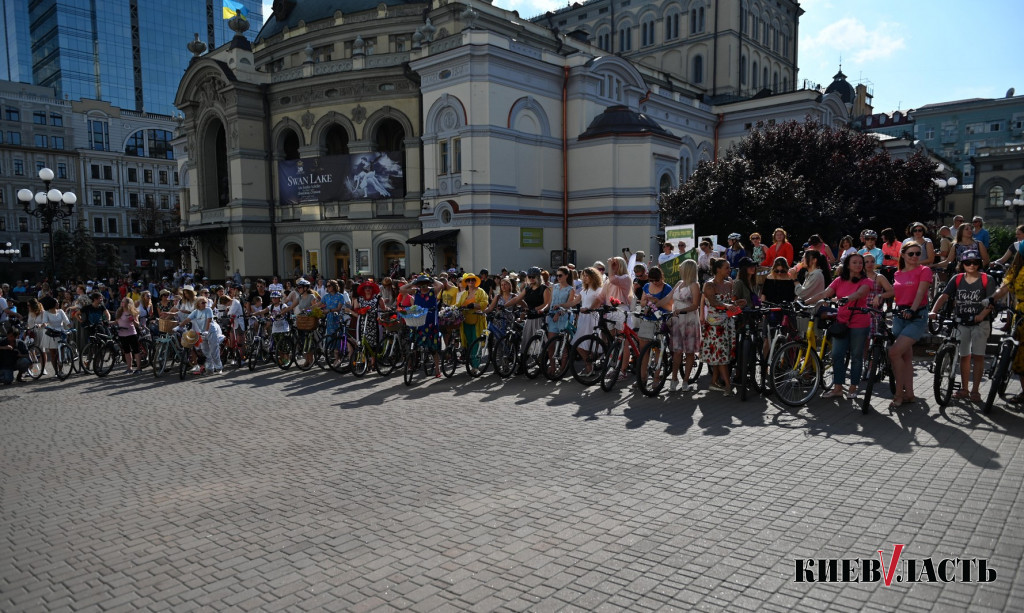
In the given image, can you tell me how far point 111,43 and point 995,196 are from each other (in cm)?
12204

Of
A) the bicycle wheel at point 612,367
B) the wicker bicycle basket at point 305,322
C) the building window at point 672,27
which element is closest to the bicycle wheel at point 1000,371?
the bicycle wheel at point 612,367

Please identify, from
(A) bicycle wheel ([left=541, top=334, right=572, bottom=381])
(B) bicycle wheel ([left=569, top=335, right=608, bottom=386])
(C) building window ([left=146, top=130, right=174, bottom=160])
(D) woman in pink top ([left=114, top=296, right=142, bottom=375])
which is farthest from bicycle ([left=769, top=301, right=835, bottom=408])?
(C) building window ([left=146, top=130, right=174, bottom=160])

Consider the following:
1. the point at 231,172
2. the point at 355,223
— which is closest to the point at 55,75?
the point at 231,172

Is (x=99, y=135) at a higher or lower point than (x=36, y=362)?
higher

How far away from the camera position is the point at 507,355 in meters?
11.2

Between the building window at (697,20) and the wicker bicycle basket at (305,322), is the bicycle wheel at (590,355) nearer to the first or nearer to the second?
the wicker bicycle basket at (305,322)

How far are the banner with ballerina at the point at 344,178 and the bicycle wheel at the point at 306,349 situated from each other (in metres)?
22.7

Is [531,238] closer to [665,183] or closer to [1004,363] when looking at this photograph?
[665,183]

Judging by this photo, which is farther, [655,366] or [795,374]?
[655,366]

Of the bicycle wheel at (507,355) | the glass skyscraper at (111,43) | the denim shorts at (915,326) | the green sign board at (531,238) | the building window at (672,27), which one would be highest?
the glass skyscraper at (111,43)

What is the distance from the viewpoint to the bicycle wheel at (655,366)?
922cm

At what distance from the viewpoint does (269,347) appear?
1357 centimetres

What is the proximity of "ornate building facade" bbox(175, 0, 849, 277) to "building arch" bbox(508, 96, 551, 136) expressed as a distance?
0.28ft

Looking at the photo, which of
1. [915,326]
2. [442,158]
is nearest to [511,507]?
[915,326]
